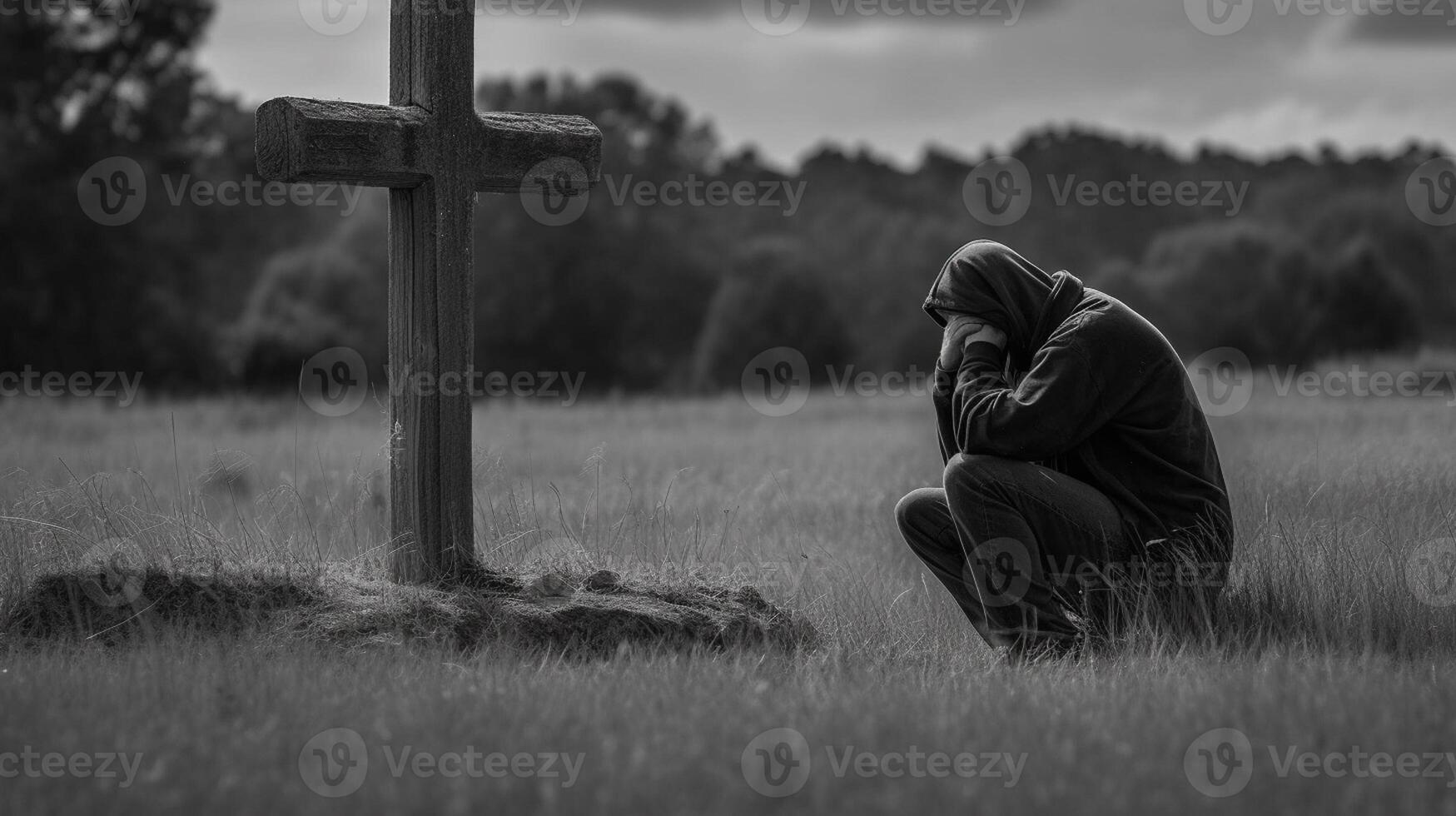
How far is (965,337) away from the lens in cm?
518

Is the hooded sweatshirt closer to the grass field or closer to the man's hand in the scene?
the man's hand

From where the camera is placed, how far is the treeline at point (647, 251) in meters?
30.4

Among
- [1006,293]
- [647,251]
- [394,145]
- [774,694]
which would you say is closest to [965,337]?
[1006,293]

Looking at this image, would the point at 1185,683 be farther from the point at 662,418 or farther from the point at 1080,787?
the point at 662,418

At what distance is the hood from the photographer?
517 cm

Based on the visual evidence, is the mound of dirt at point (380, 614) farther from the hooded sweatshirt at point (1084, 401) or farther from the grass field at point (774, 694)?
the hooded sweatshirt at point (1084, 401)

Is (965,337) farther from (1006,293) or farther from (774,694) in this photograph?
(774,694)

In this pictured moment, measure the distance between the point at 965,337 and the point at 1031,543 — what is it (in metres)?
0.84

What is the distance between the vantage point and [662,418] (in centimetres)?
1744

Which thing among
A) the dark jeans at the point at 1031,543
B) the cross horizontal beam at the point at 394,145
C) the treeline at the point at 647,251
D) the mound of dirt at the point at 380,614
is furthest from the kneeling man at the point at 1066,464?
the treeline at the point at 647,251

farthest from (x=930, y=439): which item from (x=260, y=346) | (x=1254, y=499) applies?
(x=260, y=346)

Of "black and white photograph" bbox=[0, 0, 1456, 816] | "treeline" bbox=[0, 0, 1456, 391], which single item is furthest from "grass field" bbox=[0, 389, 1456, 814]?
"treeline" bbox=[0, 0, 1456, 391]

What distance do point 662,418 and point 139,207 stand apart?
19.1 meters

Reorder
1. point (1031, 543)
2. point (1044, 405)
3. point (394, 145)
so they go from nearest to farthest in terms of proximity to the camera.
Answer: point (1044, 405), point (1031, 543), point (394, 145)
